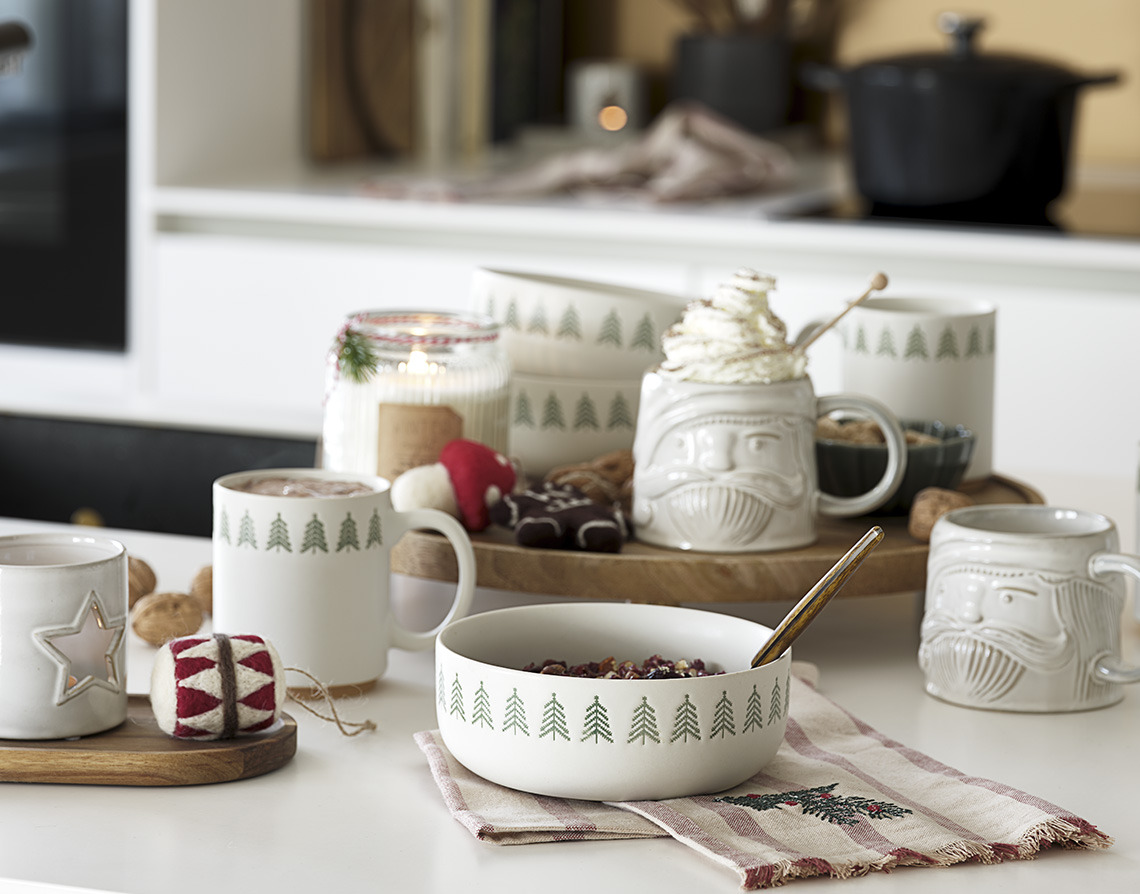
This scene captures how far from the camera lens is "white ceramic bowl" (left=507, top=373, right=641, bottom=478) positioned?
112cm

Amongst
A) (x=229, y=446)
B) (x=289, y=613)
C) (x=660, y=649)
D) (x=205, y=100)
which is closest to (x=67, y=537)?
(x=289, y=613)

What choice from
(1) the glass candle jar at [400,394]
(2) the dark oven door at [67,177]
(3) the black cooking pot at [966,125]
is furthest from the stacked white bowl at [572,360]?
(2) the dark oven door at [67,177]

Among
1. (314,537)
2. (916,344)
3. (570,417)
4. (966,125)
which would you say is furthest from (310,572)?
(966,125)

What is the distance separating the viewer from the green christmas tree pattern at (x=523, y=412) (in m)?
1.12

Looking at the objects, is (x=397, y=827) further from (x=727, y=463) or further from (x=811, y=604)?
(x=727, y=463)

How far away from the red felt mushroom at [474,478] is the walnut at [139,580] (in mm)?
200

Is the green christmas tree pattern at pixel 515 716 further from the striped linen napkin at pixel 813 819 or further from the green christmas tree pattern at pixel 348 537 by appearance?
the green christmas tree pattern at pixel 348 537

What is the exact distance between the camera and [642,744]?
2.21 ft

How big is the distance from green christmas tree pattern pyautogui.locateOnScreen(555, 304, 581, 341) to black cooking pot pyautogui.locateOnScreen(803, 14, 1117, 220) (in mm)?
1168

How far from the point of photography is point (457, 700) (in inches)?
27.7

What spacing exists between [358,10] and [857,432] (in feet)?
6.62

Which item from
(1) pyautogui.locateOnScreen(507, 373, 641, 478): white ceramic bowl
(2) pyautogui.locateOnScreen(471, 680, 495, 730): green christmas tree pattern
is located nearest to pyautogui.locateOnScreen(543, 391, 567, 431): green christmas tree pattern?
(1) pyautogui.locateOnScreen(507, 373, 641, 478): white ceramic bowl

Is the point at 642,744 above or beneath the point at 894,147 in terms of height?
beneath

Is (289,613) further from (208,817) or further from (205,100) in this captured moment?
(205,100)
